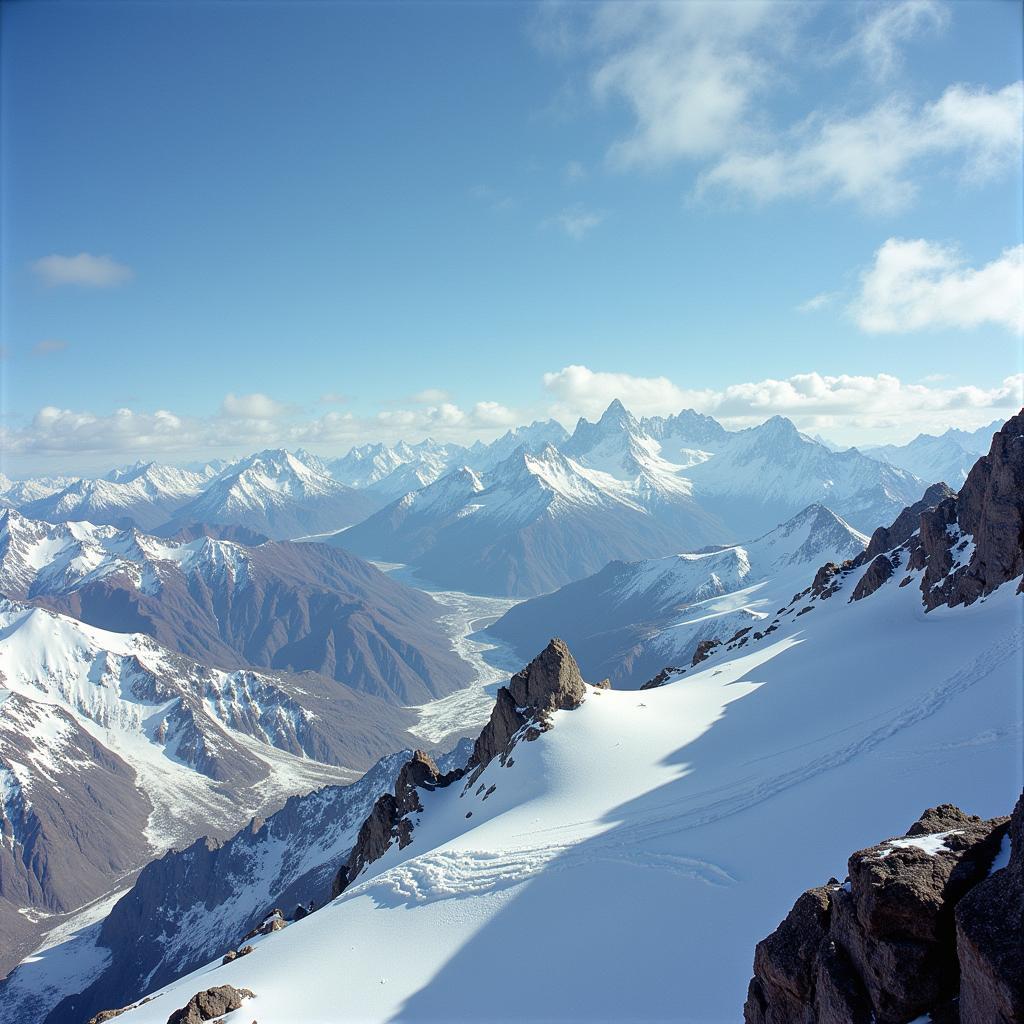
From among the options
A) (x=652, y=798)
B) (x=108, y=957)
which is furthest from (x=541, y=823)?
(x=108, y=957)

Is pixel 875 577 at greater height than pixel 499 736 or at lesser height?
lesser

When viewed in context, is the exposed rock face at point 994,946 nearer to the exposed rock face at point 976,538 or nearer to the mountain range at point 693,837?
the mountain range at point 693,837

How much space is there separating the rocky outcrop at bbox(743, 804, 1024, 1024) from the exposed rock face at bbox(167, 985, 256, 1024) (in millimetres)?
28874

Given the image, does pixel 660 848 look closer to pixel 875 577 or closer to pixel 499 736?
pixel 499 736

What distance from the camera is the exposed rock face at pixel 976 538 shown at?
52281mm

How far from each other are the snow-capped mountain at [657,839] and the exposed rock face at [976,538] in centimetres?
263

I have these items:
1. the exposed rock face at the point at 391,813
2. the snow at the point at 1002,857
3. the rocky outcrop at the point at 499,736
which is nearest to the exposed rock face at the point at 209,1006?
the rocky outcrop at the point at 499,736

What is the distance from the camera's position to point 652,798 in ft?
132

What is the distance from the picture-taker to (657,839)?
107ft

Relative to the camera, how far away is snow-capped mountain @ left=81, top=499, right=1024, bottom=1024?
24562 millimetres

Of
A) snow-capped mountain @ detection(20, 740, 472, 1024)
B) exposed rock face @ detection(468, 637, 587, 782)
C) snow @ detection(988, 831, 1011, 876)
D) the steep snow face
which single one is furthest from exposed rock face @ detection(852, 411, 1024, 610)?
snow-capped mountain @ detection(20, 740, 472, 1024)

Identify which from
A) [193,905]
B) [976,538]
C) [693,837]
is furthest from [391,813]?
[193,905]

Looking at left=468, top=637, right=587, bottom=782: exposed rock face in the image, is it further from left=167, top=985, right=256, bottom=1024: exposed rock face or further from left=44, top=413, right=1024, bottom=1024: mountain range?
left=167, top=985, right=256, bottom=1024: exposed rock face

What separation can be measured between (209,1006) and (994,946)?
115 feet
